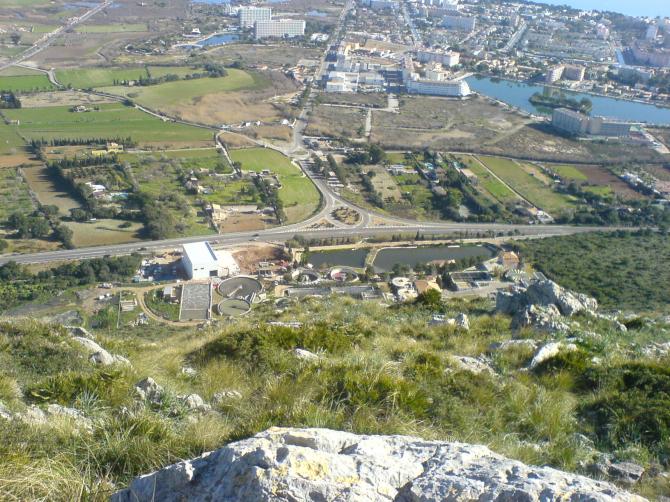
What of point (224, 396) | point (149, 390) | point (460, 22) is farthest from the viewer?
point (460, 22)

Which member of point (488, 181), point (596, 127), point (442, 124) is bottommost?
point (488, 181)

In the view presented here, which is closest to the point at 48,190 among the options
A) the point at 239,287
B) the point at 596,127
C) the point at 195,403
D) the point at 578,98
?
the point at 239,287

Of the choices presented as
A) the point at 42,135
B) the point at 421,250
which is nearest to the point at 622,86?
the point at 421,250

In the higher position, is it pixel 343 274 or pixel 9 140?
pixel 9 140

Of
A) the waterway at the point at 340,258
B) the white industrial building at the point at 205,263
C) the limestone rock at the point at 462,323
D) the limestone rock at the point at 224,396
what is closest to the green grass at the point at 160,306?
the white industrial building at the point at 205,263

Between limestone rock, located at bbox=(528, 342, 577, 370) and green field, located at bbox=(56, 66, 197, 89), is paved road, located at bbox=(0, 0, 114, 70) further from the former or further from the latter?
limestone rock, located at bbox=(528, 342, 577, 370)

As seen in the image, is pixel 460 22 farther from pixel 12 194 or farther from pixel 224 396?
pixel 224 396
